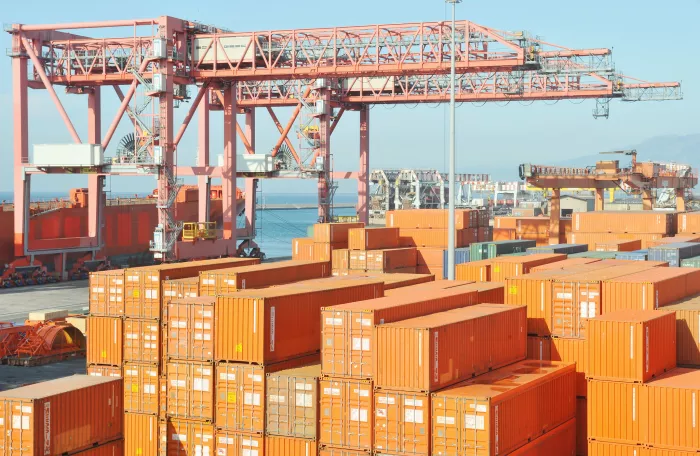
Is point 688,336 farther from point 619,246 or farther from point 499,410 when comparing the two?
point 619,246

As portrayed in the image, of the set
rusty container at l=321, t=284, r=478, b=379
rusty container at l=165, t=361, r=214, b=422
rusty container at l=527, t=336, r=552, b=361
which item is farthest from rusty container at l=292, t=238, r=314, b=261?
rusty container at l=321, t=284, r=478, b=379

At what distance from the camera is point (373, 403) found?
21.7 meters

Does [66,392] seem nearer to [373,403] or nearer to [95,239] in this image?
[373,403]

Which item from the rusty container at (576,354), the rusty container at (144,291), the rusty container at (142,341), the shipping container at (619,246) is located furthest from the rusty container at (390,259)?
the rusty container at (576,354)

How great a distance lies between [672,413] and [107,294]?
17.6 m

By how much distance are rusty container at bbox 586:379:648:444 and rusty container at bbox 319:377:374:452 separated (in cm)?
556

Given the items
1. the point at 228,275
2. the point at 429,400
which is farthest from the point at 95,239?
the point at 429,400

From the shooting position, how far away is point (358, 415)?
21.8 metres

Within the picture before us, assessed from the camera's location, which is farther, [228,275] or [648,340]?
[228,275]

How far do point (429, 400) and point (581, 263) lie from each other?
14517mm

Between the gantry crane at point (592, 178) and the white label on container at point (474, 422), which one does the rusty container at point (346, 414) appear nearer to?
the white label on container at point (474, 422)

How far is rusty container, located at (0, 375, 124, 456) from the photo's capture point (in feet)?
68.3

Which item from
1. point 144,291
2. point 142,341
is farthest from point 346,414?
point 144,291

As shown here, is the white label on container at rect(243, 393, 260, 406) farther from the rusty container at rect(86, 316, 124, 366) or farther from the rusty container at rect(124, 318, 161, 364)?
the rusty container at rect(86, 316, 124, 366)
